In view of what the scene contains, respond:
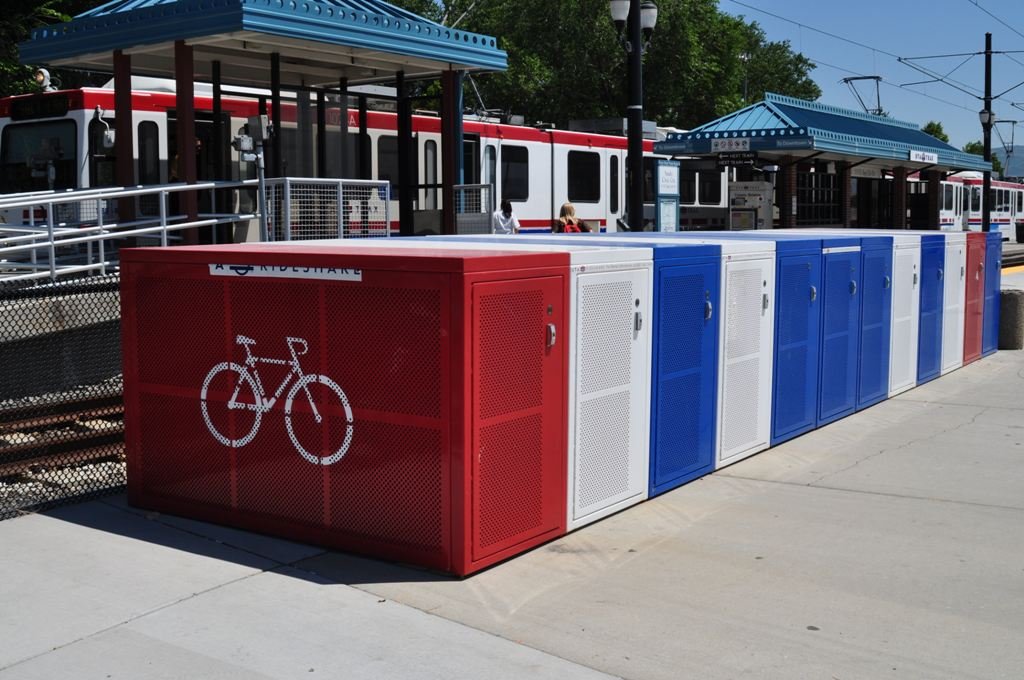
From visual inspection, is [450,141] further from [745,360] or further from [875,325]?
[745,360]

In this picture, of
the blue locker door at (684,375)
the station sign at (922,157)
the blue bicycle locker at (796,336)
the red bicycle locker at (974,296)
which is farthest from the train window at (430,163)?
the station sign at (922,157)

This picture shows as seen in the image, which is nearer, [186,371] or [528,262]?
[528,262]

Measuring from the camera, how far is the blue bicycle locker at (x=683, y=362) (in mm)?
7703

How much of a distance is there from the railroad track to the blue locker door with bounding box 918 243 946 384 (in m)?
8.72

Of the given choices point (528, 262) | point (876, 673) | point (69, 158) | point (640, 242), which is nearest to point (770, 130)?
point (69, 158)

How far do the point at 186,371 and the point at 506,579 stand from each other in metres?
2.47

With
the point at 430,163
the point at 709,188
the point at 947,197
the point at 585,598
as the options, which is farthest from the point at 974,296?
the point at 947,197

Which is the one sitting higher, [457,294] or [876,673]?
[457,294]

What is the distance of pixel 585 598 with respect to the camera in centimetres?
576

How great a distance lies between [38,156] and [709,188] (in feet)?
59.2

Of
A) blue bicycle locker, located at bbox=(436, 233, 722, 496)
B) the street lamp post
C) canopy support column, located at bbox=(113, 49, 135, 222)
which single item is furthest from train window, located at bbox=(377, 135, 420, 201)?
blue bicycle locker, located at bbox=(436, 233, 722, 496)

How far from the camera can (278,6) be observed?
11594 millimetres

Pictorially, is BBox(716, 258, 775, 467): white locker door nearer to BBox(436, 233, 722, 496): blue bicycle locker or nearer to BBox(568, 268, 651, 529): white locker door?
BBox(436, 233, 722, 496): blue bicycle locker

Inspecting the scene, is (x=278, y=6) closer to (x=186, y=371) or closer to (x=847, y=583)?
(x=186, y=371)
